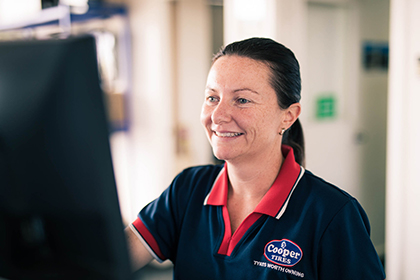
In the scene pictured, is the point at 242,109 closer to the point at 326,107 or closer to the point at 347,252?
the point at 347,252

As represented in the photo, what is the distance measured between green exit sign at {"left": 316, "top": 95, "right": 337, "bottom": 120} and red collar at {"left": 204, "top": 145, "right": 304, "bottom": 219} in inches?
57.0

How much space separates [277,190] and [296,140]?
0.93ft

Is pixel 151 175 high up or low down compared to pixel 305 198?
down

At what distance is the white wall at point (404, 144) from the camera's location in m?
1.87

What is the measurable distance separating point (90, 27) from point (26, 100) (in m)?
3.01

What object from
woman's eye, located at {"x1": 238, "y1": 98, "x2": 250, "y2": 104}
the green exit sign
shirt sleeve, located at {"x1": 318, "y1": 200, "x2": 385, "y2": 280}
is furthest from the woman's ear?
the green exit sign

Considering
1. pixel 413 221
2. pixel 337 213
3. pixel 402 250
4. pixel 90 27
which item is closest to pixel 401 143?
pixel 413 221

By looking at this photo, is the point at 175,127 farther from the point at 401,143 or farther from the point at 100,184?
the point at 100,184

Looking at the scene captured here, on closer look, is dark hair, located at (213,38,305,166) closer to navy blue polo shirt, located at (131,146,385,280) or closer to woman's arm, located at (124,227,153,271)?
navy blue polo shirt, located at (131,146,385,280)

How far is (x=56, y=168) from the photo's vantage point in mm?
477

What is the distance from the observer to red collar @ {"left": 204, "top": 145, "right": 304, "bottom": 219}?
1081mm

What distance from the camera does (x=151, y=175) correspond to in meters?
3.18

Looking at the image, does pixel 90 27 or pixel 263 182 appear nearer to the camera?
pixel 263 182

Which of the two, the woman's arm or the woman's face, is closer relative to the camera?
the woman's face
